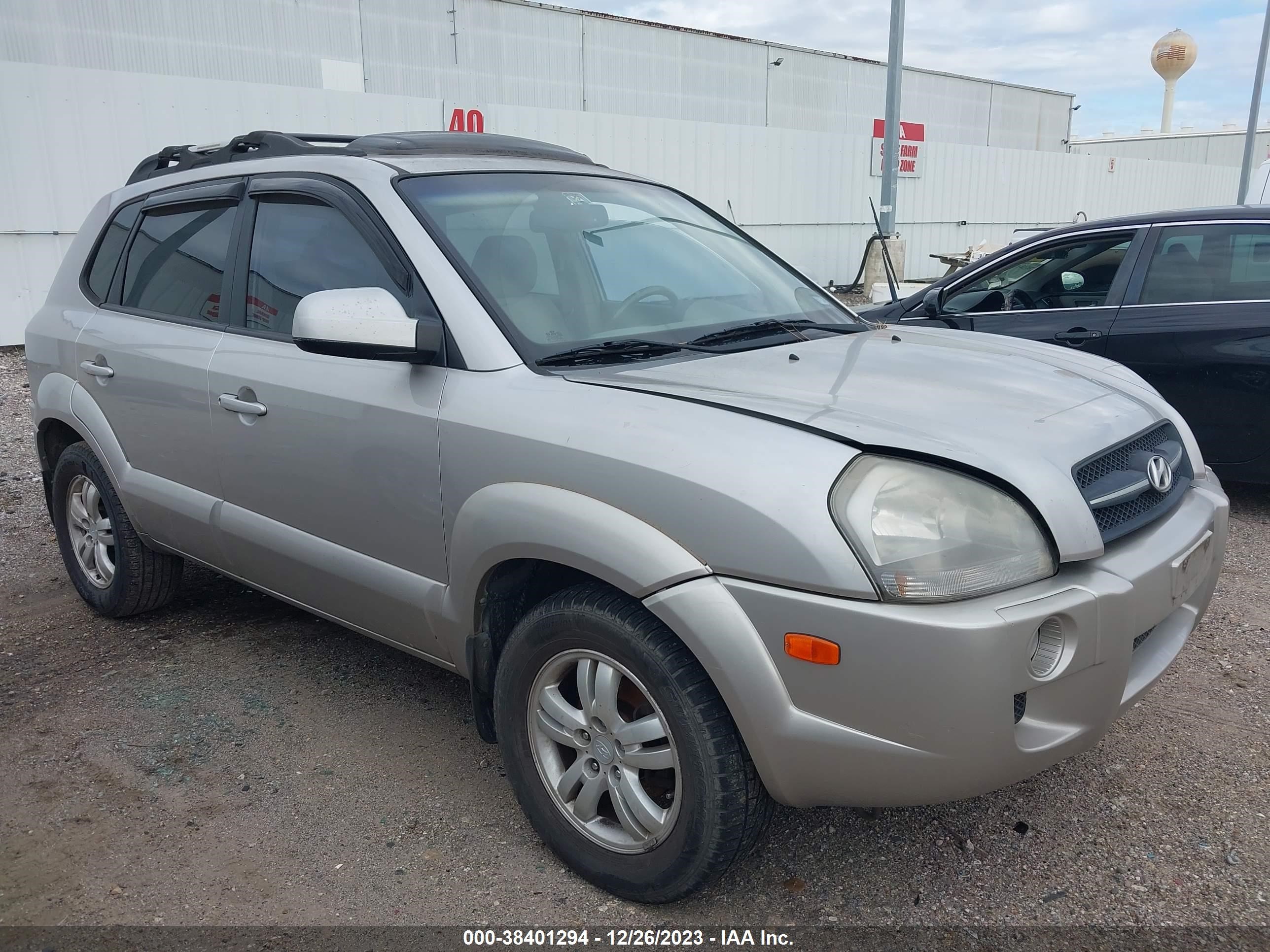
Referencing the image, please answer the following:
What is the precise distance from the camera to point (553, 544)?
234cm

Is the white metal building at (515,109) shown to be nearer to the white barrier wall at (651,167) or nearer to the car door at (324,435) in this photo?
the white barrier wall at (651,167)

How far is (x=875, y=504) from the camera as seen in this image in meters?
2.05

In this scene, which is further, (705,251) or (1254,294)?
(1254,294)

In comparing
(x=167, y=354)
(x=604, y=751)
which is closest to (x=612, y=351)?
(x=604, y=751)

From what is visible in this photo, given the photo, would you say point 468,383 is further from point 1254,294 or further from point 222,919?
point 1254,294

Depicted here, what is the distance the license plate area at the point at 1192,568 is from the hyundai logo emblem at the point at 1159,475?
0.50 feet

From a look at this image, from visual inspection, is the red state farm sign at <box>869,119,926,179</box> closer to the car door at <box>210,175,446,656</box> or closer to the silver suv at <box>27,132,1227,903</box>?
the silver suv at <box>27,132,1227,903</box>

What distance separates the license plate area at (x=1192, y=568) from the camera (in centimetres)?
237

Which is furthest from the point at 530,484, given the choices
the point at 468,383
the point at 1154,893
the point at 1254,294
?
the point at 1254,294

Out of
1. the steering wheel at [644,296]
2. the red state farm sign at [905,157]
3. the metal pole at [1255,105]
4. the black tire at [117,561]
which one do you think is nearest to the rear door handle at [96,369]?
the black tire at [117,561]

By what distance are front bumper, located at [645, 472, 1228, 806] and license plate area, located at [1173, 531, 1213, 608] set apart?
0.51ft

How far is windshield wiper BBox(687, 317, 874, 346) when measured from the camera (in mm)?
2928

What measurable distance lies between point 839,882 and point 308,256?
2.37m

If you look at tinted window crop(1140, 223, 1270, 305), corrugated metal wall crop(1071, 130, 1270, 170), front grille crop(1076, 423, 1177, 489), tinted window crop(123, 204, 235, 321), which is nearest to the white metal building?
tinted window crop(1140, 223, 1270, 305)
